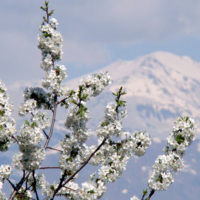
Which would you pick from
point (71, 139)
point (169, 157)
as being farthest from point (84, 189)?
point (169, 157)

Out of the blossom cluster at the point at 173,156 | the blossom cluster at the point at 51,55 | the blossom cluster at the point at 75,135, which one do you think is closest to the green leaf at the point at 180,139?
the blossom cluster at the point at 173,156

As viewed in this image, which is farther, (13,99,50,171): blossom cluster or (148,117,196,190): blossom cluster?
(148,117,196,190): blossom cluster

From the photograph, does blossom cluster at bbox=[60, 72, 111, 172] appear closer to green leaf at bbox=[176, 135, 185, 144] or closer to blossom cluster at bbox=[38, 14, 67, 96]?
blossom cluster at bbox=[38, 14, 67, 96]

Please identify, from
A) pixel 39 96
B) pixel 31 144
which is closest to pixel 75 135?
pixel 31 144

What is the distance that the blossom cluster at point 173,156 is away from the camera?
1284 cm

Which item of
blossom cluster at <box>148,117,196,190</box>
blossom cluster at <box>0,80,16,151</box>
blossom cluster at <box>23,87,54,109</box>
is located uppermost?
blossom cluster at <box>23,87,54,109</box>

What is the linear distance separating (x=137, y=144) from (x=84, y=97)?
2705 mm

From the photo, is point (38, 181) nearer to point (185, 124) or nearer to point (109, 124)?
point (109, 124)

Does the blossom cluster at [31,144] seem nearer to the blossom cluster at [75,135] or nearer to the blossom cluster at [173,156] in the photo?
the blossom cluster at [75,135]

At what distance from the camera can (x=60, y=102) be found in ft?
46.2

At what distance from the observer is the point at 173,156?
12.9 metres

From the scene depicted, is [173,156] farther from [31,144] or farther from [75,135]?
[31,144]

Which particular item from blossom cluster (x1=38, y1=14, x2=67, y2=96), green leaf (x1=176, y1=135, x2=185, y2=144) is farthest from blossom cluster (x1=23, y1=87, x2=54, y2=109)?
green leaf (x1=176, y1=135, x2=185, y2=144)

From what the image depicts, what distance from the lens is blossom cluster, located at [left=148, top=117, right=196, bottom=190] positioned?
42.1 ft
